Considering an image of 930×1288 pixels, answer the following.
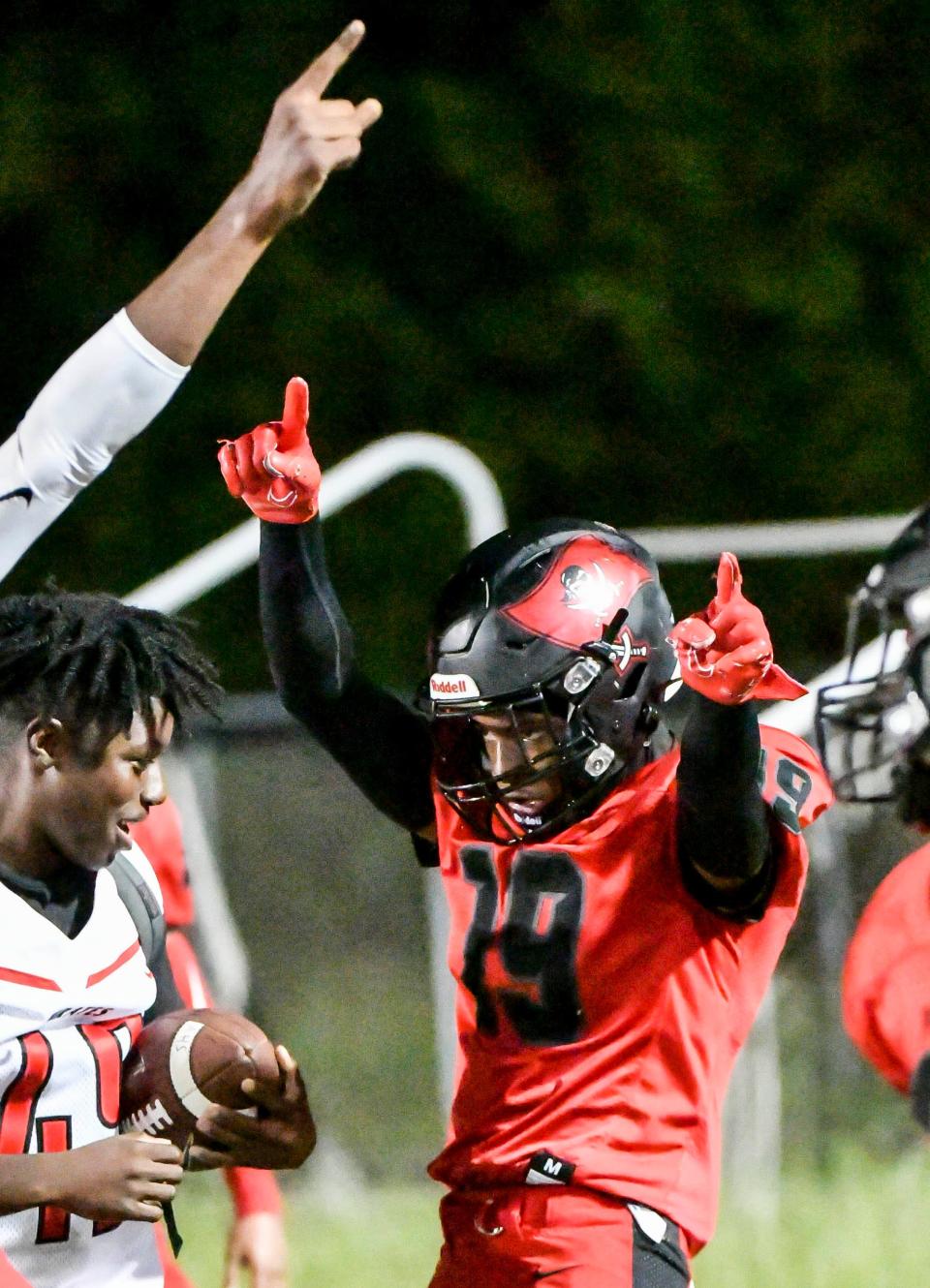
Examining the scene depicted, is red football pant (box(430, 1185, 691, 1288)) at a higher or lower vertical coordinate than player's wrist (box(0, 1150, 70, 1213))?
lower

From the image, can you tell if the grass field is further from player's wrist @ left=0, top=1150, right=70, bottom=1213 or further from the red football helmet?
player's wrist @ left=0, top=1150, right=70, bottom=1213

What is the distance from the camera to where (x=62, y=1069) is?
2607mm

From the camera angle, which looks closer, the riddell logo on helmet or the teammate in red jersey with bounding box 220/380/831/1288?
the teammate in red jersey with bounding box 220/380/831/1288

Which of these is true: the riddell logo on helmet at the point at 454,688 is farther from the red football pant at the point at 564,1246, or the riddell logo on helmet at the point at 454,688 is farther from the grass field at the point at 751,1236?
the grass field at the point at 751,1236

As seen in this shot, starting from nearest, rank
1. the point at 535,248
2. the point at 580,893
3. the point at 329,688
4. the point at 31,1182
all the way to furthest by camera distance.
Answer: the point at 31,1182, the point at 580,893, the point at 329,688, the point at 535,248

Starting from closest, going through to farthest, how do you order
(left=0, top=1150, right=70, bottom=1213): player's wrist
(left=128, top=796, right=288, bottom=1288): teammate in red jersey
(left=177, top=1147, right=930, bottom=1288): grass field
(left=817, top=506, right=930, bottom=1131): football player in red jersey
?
(left=817, top=506, right=930, bottom=1131): football player in red jersey
(left=0, top=1150, right=70, bottom=1213): player's wrist
(left=128, top=796, right=288, bottom=1288): teammate in red jersey
(left=177, top=1147, right=930, bottom=1288): grass field

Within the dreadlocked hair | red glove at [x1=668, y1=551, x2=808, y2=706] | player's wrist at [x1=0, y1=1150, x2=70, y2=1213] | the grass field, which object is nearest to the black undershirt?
the dreadlocked hair

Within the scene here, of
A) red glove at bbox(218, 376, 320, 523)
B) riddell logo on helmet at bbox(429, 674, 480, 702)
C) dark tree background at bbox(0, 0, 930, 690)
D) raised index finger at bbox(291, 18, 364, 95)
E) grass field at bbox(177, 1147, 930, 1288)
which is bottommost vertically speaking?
grass field at bbox(177, 1147, 930, 1288)

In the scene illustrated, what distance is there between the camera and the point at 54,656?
266cm

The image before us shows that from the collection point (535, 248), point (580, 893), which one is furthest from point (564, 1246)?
point (535, 248)

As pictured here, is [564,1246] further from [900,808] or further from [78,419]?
[78,419]

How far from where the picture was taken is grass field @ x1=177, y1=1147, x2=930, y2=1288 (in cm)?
489

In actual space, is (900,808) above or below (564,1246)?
above

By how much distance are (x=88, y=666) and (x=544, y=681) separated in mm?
631
